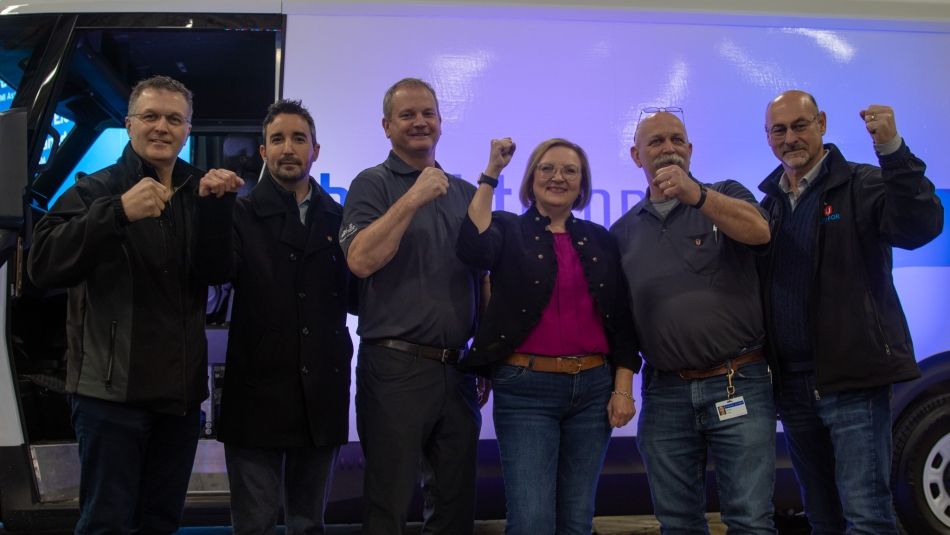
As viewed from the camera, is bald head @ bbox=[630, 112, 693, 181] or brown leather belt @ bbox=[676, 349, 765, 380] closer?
brown leather belt @ bbox=[676, 349, 765, 380]

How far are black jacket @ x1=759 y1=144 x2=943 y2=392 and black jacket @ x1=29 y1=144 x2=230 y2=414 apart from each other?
6.17 ft

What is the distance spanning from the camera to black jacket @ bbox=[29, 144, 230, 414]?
2.10m

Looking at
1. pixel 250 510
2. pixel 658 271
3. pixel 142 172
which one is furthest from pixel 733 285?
pixel 142 172

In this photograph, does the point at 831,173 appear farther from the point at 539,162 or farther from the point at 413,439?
the point at 413,439

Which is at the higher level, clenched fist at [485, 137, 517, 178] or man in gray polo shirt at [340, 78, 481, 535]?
clenched fist at [485, 137, 517, 178]

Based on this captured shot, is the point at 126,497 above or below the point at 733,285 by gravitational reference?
below

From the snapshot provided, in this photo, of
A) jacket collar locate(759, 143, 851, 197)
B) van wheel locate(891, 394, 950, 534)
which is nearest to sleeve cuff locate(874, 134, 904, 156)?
jacket collar locate(759, 143, 851, 197)

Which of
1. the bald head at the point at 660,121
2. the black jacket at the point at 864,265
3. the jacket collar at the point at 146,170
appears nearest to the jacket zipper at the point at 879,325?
the black jacket at the point at 864,265

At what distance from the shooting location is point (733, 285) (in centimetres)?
242

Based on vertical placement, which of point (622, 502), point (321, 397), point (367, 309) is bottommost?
point (622, 502)

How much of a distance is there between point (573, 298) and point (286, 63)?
65.0 inches

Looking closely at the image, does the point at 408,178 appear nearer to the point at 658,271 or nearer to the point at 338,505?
the point at 658,271

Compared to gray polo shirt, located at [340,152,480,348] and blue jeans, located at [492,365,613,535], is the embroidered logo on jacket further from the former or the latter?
gray polo shirt, located at [340,152,480,348]

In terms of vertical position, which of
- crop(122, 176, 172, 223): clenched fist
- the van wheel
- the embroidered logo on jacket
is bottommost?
the van wheel
